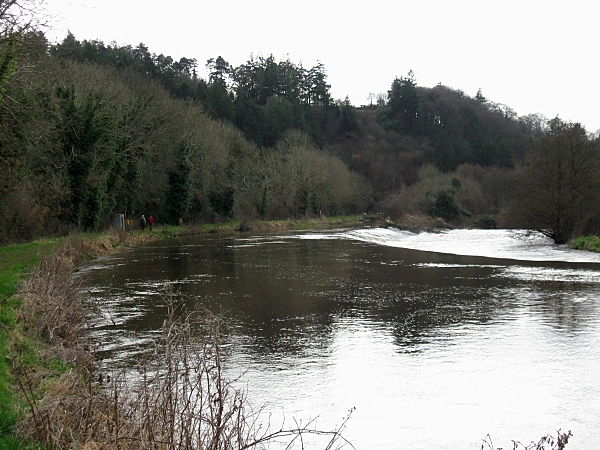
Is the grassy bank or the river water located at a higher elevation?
the grassy bank

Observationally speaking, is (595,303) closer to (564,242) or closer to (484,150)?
(564,242)

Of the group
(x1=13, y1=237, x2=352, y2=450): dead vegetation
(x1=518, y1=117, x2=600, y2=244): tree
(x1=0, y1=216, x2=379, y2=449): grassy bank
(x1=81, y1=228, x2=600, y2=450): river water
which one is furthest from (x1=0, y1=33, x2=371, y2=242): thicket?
(x1=518, y1=117, x2=600, y2=244): tree

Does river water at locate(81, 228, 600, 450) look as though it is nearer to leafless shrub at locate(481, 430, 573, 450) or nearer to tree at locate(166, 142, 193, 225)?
leafless shrub at locate(481, 430, 573, 450)

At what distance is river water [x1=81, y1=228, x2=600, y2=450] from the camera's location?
8.70 meters

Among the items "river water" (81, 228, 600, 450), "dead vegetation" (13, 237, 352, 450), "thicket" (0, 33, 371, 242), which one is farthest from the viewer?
"thicket" (0, 33, 371, 242)

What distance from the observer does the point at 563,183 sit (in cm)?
3609

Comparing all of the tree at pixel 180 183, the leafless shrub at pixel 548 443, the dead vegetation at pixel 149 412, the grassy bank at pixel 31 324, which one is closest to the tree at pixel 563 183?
the grassy bank at pixel 31 324

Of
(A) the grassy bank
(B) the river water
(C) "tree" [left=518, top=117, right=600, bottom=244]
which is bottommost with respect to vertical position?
(B) the river water

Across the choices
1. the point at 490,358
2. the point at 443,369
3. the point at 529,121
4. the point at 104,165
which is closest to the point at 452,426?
the point at 443,369

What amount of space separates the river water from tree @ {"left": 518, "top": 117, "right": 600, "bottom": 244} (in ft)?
29.0

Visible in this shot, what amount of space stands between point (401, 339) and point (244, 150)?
57941mm

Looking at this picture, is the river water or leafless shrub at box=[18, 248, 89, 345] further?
leafless shrub at box=[18, 248, 89, 345]

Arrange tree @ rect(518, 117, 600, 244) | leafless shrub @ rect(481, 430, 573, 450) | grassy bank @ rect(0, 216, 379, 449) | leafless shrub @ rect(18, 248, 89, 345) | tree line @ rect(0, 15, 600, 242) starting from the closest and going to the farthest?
leafless shrub @ rect(481, 430, 573, 450), grassy bank @ rect(0, 216, 379, 449), leafless shrub @ rect(18, 248, 89, 345), tree line @ rect(0, 15, 600, 242), tree @ rect(518, 117, 600, 244)

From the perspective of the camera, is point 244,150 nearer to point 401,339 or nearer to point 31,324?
point 401,339
